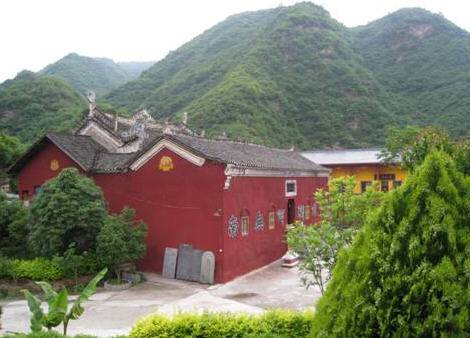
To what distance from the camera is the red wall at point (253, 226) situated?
1525 centimetres

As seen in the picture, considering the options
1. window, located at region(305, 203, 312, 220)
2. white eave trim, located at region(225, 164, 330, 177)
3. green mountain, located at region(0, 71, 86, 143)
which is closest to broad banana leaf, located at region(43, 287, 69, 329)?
white eave trim, located at region(225, 164, 330, 177)

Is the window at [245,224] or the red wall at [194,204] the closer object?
the red wall at [194,204]

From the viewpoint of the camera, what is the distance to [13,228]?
1633cm

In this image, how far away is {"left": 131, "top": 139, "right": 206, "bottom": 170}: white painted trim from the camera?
605 inches

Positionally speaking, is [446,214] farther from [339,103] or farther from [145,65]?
[145,65]

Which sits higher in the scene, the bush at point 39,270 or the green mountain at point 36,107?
the green mountain at point 36,107

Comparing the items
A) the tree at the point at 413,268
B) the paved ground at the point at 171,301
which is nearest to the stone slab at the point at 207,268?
the paved ground at the point at 171,301

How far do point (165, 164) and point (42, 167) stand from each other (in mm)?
5525

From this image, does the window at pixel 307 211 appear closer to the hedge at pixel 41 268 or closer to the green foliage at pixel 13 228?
the hedge at pixel 41 268

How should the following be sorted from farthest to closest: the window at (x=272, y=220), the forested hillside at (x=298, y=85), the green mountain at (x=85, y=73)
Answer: the green mountain at (x=85, y=73), the forested hillside at (x=298, y=85), the window at (x=272, y=220)

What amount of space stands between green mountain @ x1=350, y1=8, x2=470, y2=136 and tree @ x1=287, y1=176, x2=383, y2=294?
2898cm

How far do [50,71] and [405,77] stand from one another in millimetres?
42941

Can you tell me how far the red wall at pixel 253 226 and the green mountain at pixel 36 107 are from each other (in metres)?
19.5

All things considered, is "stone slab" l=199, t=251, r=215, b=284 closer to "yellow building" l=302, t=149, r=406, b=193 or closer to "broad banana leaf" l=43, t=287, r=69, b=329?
"broad banana leaf" l=43, t=287, r=69, b=329
